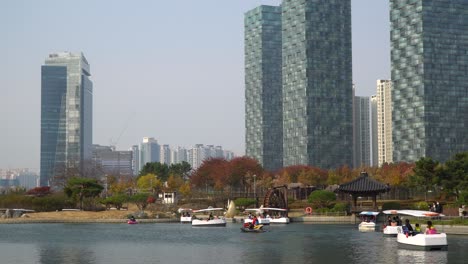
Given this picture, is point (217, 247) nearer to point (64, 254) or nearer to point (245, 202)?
point (64, 254)

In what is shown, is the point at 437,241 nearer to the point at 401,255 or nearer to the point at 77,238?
the point at 401,255

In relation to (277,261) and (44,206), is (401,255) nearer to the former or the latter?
(277,261)

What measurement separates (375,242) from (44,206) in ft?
290

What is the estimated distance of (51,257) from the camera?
66.4 metres

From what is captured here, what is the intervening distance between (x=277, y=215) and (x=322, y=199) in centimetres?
954

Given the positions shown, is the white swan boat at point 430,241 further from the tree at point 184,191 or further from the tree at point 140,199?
the tree at point 184,191

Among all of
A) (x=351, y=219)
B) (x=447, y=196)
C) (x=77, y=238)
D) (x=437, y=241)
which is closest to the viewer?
(x=437, y=241)

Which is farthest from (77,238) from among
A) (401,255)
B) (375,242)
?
(401,255)

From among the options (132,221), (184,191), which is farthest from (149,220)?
(184,191)

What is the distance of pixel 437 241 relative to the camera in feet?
213

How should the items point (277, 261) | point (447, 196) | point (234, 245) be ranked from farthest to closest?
point (447, 196)
point (234, 245)
point (277, 261)

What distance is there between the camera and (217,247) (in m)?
74.6

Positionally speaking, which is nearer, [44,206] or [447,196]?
[447,196]

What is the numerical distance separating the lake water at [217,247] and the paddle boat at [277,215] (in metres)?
17.1
